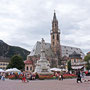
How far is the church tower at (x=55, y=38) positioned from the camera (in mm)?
122694

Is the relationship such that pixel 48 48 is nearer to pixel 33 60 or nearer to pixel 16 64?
pixel 33 60

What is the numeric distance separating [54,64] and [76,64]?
796 inches

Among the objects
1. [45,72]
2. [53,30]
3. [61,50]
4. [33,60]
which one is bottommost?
[45,72]

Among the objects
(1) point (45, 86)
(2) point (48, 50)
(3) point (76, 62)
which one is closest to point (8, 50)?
(2) point (48, 50)

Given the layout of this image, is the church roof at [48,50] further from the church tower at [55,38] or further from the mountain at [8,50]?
the mountain at [8,50]

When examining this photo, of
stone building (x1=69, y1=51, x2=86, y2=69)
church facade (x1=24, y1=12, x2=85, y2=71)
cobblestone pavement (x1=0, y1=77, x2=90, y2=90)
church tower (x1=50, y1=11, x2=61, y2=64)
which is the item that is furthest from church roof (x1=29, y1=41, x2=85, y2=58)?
cobblestone pavement (x1=0, y1=77, x2=90, y2=90)

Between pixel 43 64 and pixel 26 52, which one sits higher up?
pixel 26 52

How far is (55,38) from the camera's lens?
124 m

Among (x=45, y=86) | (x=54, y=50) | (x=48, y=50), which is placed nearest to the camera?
(x=45, y=86)

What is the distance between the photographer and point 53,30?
126 meters

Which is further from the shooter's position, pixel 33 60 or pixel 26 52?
pixel 26 52

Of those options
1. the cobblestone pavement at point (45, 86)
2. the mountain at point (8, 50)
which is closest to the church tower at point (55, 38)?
the mountain at point (8, 50)

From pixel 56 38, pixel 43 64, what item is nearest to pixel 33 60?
pixel 56 38

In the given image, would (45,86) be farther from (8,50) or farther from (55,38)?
(8,50)
